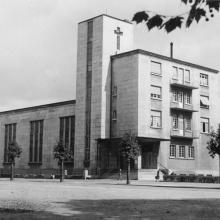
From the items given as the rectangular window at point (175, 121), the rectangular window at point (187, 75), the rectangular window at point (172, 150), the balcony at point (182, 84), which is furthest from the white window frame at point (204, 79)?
the rectangular window at point (172, 150)

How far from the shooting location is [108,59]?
205ft

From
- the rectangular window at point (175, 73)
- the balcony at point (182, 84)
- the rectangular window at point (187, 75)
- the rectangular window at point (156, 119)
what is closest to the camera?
the rectangular window at point (156, 119)

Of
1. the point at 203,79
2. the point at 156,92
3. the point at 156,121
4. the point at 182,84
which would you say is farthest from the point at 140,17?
the point at 203,79

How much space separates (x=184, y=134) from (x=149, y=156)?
585 cm

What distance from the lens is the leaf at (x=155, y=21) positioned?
625 centimetres

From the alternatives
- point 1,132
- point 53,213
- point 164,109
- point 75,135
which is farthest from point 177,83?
point 53,213

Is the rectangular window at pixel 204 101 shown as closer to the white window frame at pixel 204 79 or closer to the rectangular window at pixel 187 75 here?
the white window frame at pixel 204 79

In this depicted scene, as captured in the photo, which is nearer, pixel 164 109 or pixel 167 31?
pixel 167 31

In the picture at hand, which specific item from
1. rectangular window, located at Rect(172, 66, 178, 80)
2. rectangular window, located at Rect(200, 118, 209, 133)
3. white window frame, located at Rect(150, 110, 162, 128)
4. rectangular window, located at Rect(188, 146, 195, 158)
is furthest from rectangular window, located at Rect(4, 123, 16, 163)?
rectangular window, located at Rect(200, 118, 209, 133)

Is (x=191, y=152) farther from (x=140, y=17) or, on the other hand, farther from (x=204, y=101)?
(x=140, y=17)

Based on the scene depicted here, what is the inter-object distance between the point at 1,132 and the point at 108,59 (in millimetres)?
27994

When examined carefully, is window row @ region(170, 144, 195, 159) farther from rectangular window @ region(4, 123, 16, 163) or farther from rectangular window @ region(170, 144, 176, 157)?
rectangular window @ region(4, 123, 16, 163)

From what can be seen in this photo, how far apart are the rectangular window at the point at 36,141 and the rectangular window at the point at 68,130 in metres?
5.22

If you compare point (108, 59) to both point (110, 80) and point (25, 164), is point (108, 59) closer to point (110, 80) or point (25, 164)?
point (110, 80)
